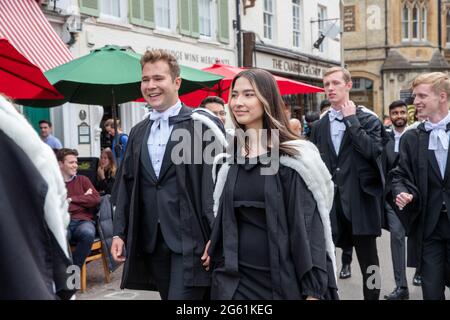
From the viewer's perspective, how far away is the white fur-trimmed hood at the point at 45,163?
1674 millimetres

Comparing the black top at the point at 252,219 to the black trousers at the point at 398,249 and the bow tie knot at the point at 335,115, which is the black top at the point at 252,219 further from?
the black trousers at the point at 398,249

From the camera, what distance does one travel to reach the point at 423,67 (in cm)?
3994

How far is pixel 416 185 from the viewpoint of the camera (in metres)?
4.52

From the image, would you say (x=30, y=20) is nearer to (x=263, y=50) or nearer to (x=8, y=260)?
(x=8, y=260)

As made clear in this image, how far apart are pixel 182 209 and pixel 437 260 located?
1.91 m

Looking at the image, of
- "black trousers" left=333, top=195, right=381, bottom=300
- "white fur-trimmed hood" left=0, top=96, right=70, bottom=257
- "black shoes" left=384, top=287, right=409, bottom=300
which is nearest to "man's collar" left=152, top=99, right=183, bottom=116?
"black trousers" left=333, top=195, right=381, bottom=300

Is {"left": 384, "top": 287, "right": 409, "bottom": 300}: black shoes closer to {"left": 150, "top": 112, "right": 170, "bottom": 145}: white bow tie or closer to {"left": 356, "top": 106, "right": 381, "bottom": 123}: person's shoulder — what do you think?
{"left": 356, "top": 106, "right": 381, "bottom": 123}: person's shoulder

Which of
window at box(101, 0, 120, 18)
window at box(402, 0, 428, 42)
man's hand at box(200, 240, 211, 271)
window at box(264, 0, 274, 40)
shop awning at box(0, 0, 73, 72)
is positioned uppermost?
window at box(402, 0, 428, 42)

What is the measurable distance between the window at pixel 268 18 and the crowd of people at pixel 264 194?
53.9 feet

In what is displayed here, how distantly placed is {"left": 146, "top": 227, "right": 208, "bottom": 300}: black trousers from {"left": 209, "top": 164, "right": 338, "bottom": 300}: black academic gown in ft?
2.48

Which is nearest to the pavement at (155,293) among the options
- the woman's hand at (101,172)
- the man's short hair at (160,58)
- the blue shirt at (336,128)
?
the woman's hand at (101,172)

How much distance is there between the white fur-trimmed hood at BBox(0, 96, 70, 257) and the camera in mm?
1674
